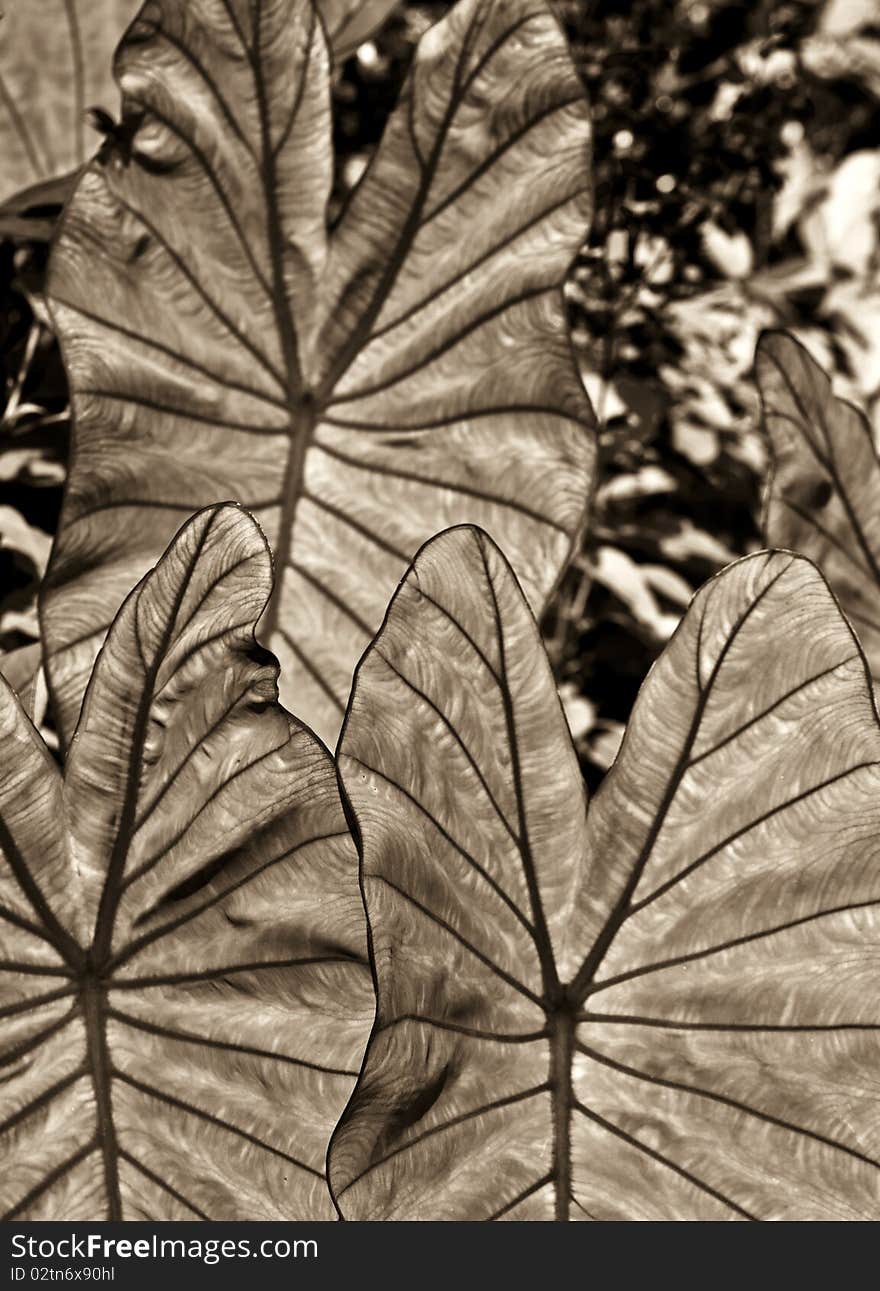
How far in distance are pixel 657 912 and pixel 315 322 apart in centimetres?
49

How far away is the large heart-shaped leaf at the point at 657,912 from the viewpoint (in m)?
0.74

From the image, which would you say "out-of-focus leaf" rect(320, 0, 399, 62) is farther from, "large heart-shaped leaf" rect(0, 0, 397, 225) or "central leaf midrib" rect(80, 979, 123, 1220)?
"central leaf midrib" rect(80, 979, 123, 1220)

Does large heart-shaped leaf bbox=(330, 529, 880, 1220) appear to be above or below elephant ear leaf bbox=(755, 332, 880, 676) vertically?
below

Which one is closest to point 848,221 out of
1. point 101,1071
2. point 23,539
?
point 23,539

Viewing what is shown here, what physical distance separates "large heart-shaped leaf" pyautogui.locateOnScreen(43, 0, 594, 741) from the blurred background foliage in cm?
11

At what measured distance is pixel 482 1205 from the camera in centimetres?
74

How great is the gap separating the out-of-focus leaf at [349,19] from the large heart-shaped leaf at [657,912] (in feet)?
1.90

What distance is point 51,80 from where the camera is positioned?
3.59ft

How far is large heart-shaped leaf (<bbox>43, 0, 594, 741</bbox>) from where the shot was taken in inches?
34.9

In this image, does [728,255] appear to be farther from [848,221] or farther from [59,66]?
[59,66]

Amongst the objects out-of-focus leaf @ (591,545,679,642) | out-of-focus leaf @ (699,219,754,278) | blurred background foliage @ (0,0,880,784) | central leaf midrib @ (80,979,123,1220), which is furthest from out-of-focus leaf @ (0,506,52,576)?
out-of-focus leaf @ (699,219,754,278)
